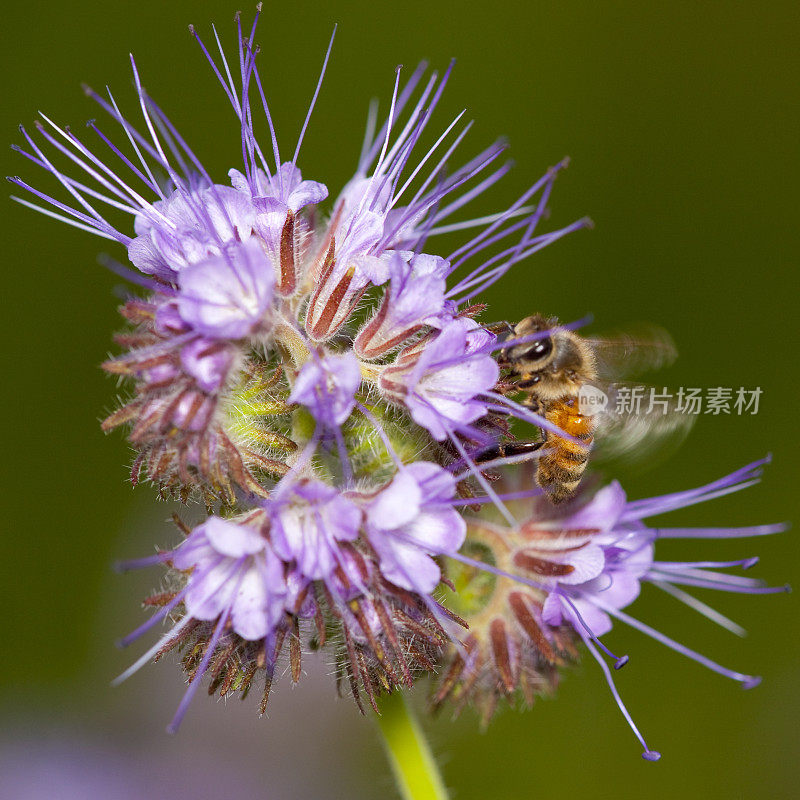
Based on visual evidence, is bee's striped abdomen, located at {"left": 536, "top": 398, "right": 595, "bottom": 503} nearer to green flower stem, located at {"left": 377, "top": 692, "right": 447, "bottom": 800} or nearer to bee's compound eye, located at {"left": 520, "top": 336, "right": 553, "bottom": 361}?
bee's compound eye, located at {"left": 520, "top": 336, "right": 553, "bottom": 361}

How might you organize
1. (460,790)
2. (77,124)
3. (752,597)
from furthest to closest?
Answer: 1. (77,124)
2. (752,597)
3. (460,790)

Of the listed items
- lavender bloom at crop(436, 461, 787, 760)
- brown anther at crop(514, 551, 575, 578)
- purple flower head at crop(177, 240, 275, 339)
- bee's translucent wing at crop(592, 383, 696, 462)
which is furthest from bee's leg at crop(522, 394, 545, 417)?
purple flower head at crop(177, 240, 275, 339)

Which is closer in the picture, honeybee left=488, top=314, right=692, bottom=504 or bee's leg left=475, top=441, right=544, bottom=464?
bee's leg left=475, top=441, right=544, bottom=464

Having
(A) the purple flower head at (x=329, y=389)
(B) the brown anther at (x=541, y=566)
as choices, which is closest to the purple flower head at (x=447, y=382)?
(A) the purple flower head at (x=329, y=389)


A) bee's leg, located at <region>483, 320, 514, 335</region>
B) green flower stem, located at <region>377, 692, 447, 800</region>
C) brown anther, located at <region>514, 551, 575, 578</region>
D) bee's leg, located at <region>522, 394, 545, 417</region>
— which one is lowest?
green flower stem, located at <region>377, 692, 447, 800</region>

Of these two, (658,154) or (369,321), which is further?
(658,154)

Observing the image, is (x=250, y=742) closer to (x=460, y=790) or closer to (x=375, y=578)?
(x=460, y=790)

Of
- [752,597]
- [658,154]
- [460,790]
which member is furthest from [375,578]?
[658,154]

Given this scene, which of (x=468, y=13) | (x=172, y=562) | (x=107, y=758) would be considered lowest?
(x=107, y=758)
